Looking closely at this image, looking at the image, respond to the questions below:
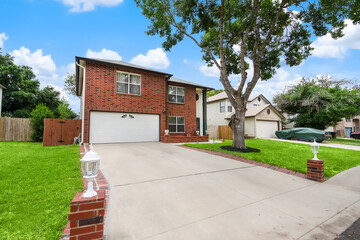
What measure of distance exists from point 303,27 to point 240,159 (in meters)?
9.41

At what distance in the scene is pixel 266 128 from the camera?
19.8 meters

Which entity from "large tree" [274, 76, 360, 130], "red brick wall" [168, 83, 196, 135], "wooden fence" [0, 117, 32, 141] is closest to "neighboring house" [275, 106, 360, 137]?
"large tree" [274, 76, 360, 130]

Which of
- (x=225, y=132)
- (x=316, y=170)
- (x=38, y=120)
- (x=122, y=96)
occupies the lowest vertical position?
(x=316, y=170)

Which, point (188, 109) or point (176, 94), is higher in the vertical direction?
point (176, 94)

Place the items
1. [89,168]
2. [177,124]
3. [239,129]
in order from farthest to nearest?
[177,124] → [239,129] → [89,168]

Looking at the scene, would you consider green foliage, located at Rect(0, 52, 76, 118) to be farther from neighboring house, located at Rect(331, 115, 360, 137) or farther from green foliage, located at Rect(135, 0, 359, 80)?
neighboring house, located at Rect(331, 115, 360, 137)

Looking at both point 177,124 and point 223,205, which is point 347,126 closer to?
point 177,124

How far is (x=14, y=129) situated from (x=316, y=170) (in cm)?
1778

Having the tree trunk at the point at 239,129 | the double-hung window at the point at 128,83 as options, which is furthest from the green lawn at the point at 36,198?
the tree trunk at the point at 239,129

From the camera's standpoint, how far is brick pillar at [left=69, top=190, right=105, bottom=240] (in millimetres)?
1738

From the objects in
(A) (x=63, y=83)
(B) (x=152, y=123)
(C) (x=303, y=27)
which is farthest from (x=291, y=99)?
(A) (x=63, y=83)

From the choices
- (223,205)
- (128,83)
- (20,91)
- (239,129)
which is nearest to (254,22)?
(239,129)

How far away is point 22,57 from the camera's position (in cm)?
2289

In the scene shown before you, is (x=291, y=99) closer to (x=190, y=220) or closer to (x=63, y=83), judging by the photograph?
(x=190, y=220)
